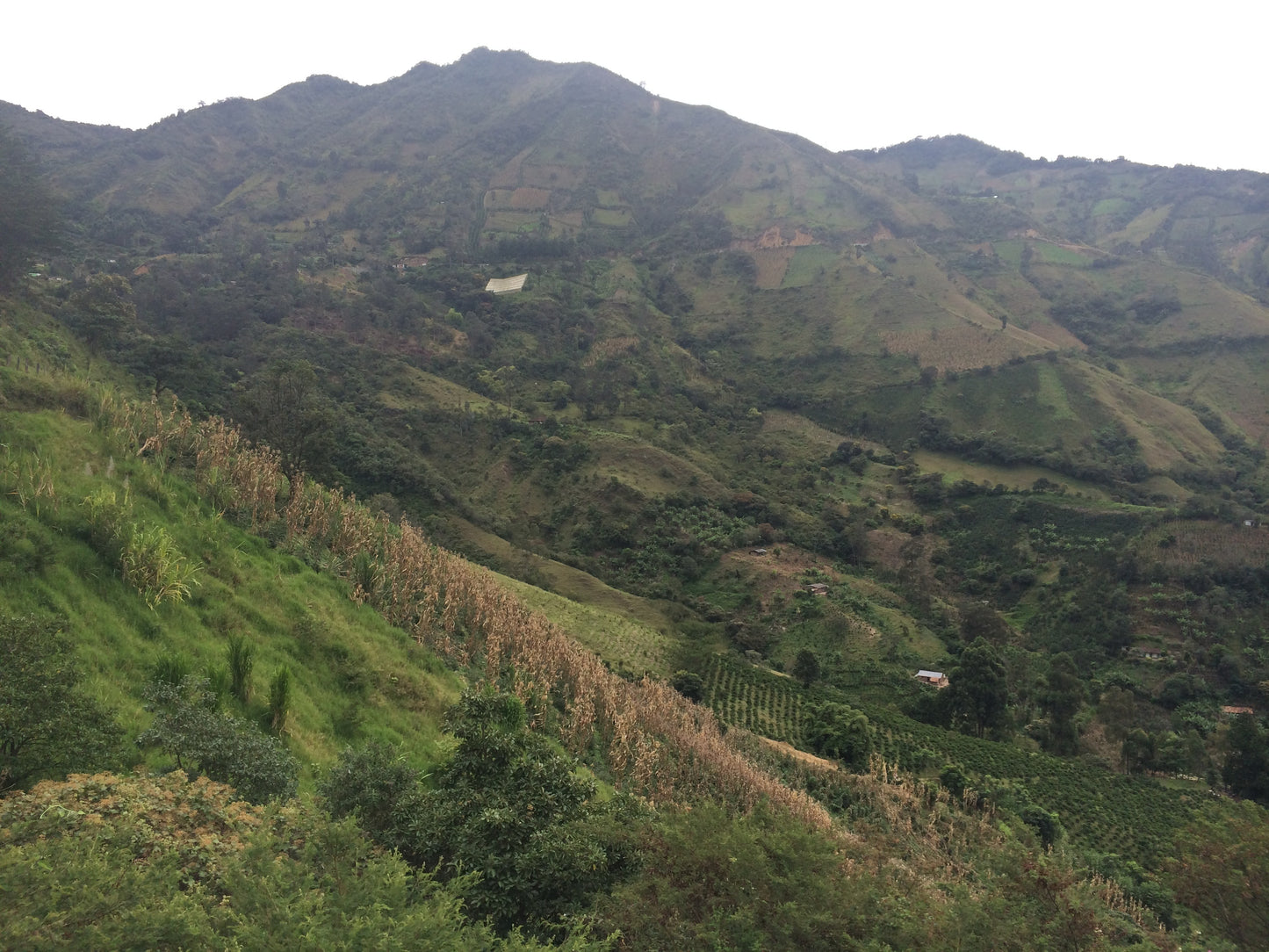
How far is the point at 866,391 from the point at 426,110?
5801 inches

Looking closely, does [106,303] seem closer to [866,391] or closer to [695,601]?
[695,601]

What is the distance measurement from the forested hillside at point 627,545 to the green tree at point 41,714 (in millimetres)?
50

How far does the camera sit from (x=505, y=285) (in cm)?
10262

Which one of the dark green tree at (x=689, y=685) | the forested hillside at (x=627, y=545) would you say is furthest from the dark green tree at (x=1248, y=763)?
the dark green tree at (x=689, y=685)

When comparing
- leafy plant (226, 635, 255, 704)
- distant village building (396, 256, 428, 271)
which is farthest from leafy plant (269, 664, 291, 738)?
distant village building (396, 256, 428, 271)

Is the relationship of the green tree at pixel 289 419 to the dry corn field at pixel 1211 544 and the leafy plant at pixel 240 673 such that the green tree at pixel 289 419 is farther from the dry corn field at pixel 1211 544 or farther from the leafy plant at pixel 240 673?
the dry corn field at pixel 1211 544

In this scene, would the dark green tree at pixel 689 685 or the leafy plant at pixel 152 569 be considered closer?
the leafy plant at pixel 152 569

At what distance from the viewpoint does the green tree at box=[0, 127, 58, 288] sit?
45.8 m

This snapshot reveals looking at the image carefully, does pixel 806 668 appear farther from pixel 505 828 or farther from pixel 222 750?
pixel 222 750

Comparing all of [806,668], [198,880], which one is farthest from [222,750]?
[806,668]

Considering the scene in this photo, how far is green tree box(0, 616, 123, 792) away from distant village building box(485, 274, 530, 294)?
97.1 metres

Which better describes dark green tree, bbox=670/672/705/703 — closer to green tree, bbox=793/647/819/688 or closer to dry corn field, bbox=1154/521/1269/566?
green tree, bbox=793/647/819/688

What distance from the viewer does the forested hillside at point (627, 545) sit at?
8586mm

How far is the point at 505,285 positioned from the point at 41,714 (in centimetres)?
10135
